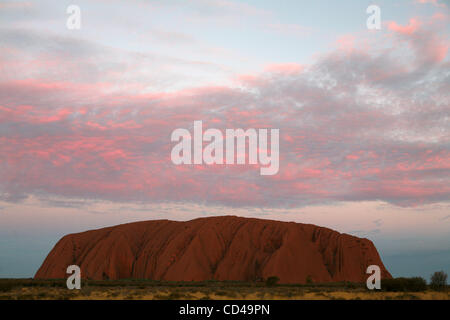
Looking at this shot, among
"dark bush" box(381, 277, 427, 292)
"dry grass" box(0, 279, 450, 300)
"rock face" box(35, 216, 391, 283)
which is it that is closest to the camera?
"dry grass" box(0, 279, 450, 300)

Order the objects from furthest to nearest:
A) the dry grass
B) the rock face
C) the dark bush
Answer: the rock face < the dark bush < the dry grass

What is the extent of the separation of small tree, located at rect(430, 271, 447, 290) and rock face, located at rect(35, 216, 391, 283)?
44.9 meters

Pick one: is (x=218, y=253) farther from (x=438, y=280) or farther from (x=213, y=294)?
(x=213, y=294)

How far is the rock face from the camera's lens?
10431cm

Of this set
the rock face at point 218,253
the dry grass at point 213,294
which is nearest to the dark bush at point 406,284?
the dry grass at point 213,294

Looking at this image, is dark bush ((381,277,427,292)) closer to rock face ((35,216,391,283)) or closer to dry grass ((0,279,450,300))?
dry grass ((0,279,450,300))

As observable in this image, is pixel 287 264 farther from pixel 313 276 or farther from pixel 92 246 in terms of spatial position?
pixel 92 246

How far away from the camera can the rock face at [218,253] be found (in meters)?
104

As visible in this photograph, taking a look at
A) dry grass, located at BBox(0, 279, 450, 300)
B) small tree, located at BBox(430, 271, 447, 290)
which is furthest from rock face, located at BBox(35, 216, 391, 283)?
dry grass, located at BBox(0, 279, 450, 300)

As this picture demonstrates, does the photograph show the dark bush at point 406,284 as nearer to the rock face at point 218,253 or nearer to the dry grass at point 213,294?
the dry grass at point 213,294

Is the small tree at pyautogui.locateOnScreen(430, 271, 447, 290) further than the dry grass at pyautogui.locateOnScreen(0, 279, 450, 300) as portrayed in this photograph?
Yes

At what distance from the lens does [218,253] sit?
4419 inches

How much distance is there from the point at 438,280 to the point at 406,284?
268 inches
